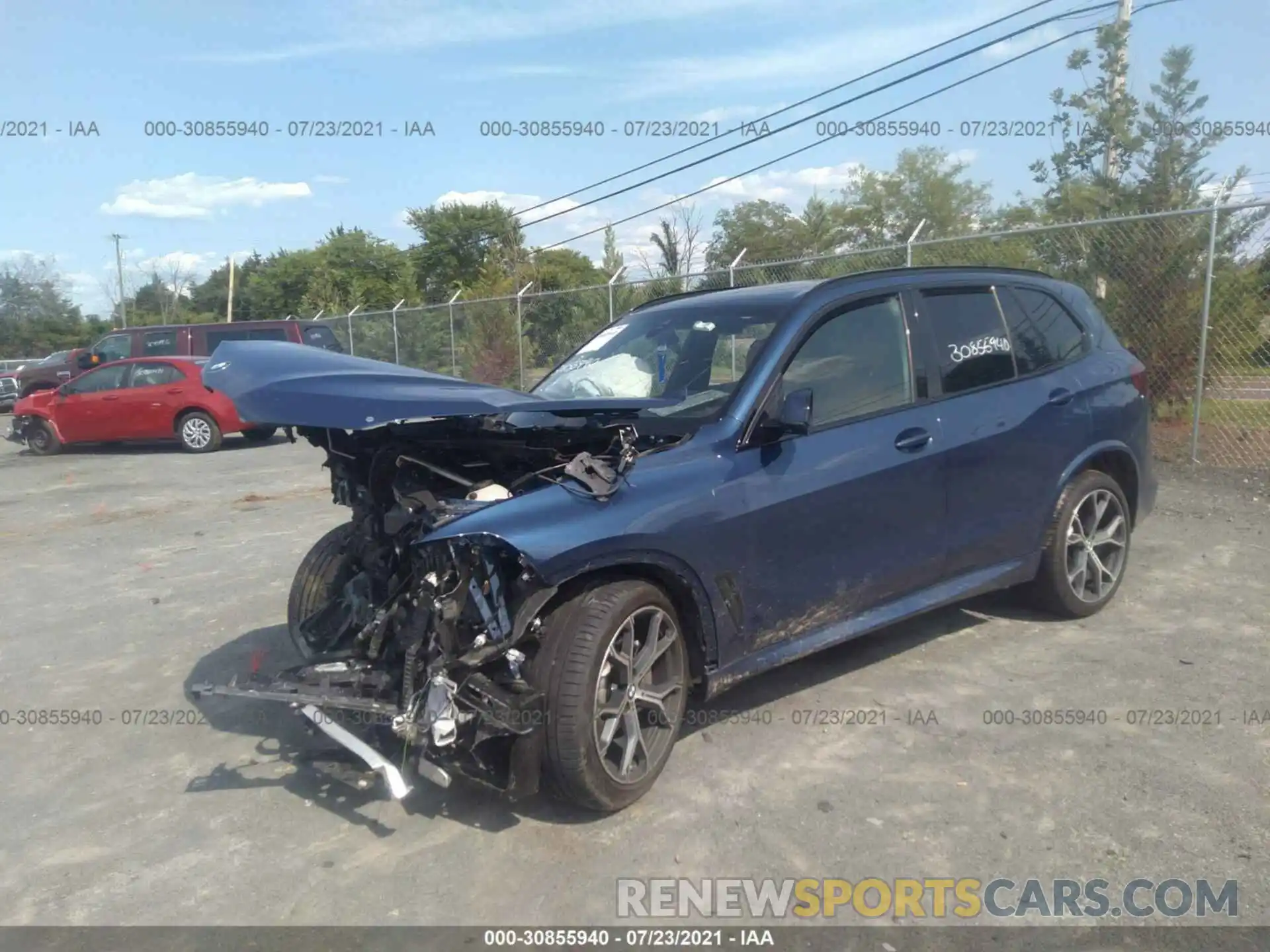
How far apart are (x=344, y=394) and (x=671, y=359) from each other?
5.69 feet

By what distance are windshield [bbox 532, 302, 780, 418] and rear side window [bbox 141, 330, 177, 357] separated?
16420mm

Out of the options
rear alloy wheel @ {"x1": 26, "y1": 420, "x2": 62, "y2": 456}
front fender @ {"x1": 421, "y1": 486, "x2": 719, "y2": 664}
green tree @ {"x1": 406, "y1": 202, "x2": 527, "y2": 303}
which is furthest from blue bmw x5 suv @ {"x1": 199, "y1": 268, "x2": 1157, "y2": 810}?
green tree @ {"x1": 406, "y1": 202, "x2": 527, "y2": 303}

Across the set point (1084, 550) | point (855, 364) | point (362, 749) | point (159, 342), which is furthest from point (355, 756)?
point (159, 342)

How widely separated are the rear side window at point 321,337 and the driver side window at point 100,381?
305cm

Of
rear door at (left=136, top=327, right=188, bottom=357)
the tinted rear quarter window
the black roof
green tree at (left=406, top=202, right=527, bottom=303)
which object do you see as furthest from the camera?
green tree at (left=406, top=202, right=527, bottom=303)

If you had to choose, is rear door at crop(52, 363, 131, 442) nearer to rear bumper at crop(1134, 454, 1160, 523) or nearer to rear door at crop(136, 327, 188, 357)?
rear door at crop(136, 327, 188, 357)

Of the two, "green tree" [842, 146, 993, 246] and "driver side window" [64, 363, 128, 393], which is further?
"green tree" [842, 146, 993, 246]

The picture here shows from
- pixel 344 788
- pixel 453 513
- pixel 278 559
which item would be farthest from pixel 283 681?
pixel 278 559

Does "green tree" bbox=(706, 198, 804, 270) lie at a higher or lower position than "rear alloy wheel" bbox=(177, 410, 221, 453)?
higher

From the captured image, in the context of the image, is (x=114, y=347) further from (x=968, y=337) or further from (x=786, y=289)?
(x=968, y=337)

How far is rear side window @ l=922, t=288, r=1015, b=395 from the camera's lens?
16.1 ft

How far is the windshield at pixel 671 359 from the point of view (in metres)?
4.44

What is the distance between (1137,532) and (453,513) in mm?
5681

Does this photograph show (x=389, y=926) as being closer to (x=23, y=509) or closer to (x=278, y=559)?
(x=278, y=559)
